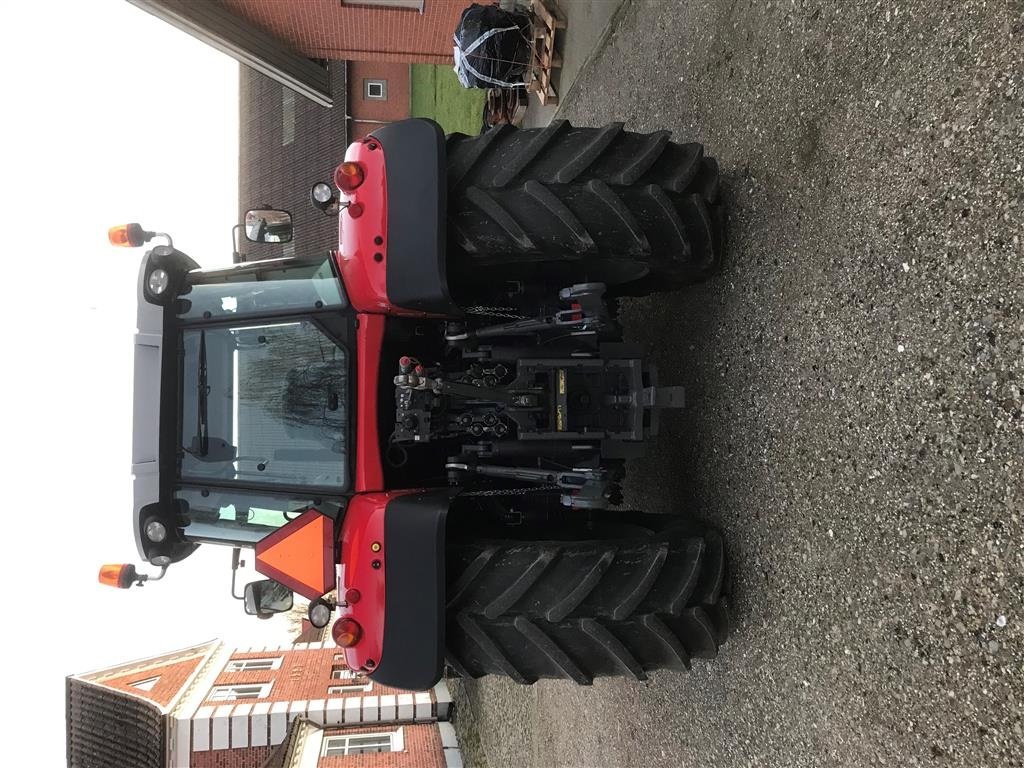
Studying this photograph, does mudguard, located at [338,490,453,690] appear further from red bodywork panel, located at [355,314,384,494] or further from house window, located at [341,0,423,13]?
house window, located at [341,0,423,13]

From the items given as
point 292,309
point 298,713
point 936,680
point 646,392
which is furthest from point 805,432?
point 298,713

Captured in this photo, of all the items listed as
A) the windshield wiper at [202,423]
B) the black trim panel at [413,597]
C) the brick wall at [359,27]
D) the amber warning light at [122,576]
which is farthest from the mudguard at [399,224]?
the brick wall at [359,27]

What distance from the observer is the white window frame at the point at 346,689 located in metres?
11.4

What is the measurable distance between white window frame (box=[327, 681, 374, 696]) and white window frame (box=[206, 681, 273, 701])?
0.96 meters

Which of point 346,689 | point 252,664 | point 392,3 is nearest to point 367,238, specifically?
point 392,3

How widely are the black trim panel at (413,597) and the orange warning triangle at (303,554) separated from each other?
11.5 inches

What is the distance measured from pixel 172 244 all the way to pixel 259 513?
4.45 ft

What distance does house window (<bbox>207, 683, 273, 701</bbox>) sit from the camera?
10750 millimetres

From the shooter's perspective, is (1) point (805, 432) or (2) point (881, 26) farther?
(1) point (805, 432)

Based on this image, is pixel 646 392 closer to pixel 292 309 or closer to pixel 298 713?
pixel 292 309

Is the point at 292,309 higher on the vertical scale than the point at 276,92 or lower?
lower

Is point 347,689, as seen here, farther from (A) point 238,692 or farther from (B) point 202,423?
(B) point 202,423

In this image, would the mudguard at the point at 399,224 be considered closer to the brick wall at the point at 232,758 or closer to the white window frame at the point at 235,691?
the brick wall at the point at 232,758

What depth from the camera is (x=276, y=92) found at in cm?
1503
